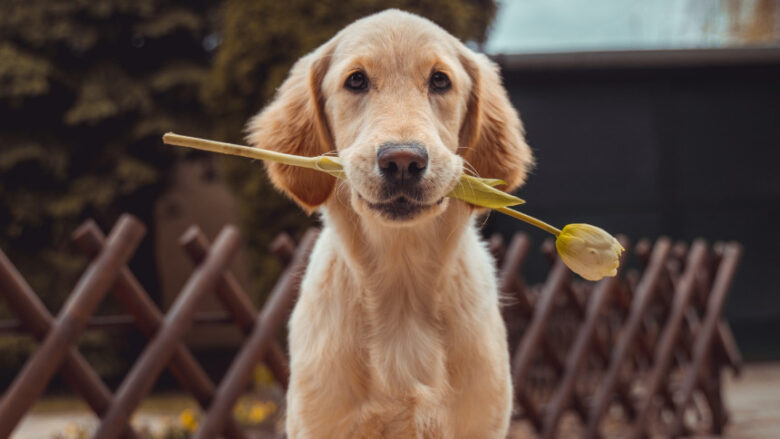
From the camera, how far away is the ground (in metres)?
6.71

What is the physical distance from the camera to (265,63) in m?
8.15

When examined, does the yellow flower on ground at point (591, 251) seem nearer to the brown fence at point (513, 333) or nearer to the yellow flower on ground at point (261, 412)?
the brown fence at point (513, 333)

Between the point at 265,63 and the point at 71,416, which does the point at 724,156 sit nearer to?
the point at 265,63

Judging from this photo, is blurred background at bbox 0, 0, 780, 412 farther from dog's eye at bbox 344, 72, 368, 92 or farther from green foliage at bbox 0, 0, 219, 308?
dog's eye at bbox 344, 72, 368, 92

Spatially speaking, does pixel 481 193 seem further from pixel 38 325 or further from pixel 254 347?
pixel 254 347

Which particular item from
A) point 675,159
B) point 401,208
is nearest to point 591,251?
point 401,208

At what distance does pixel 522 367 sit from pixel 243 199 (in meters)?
4.38

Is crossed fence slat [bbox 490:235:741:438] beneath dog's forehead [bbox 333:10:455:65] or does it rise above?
beneath

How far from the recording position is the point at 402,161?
1970 millimetres

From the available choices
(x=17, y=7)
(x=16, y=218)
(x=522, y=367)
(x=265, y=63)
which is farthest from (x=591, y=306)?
(x=17, y=7)

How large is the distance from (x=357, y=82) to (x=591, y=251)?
0.90m

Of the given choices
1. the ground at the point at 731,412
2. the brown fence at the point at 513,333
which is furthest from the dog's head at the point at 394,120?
the ground at the point at 731,412

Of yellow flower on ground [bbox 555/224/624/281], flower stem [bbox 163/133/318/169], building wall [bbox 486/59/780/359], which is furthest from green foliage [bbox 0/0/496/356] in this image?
yellow flower on ground [bbox 555/224/624/281]

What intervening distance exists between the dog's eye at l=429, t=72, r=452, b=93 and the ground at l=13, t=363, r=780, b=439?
16.5 feet
